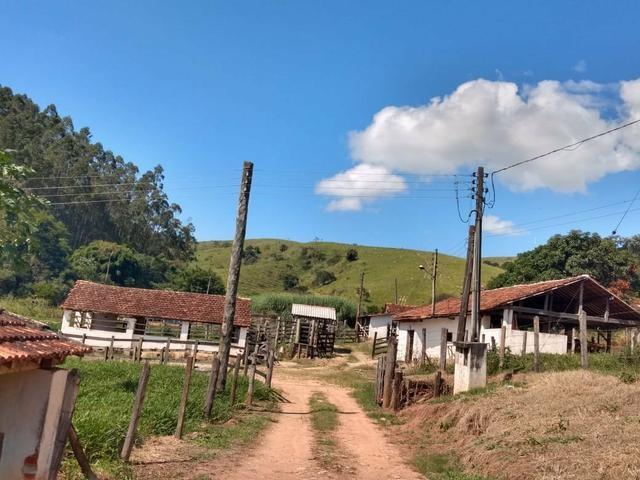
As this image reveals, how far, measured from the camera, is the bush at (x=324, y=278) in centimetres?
8131

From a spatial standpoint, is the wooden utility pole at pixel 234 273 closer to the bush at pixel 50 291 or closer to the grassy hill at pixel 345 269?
the bush at pixel 50 291

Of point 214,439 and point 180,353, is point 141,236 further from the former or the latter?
point 214,439

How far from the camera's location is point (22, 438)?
6523 mm

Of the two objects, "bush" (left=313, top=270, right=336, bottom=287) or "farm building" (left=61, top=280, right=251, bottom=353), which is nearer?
"farm building" (left=61, top=280, right=251, bottom=353)

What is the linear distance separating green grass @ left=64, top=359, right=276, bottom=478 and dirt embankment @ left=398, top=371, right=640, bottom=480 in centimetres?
454

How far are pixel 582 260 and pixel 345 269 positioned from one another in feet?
152

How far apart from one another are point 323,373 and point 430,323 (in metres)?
6.94

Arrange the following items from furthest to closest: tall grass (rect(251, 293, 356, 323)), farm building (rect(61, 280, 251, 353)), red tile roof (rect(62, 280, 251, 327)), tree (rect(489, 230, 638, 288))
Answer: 1. tall grass (rect(251, 293, 356, 323))
2. tree (rect(489, 230, 638, 288))
3. red tile roof (rect(62, 280, 251, 327))
4. farm building (rect(61, 280, 251, 353))

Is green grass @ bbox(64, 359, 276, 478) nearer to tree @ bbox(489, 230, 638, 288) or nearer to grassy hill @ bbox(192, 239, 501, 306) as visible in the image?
tree @ bbox(489, 230, 638, 288)

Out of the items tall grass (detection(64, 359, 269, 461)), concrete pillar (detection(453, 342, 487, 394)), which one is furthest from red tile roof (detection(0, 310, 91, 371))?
concrete pillar (detection(453, 342, 487, 394))

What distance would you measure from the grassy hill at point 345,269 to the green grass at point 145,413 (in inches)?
2003

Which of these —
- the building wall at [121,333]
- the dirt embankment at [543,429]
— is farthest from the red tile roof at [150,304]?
the dirt embankment at [543,429]

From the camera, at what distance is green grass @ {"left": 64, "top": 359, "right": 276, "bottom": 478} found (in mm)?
9336

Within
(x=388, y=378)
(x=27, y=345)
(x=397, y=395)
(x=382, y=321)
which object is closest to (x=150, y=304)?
(x=388, y=378)
